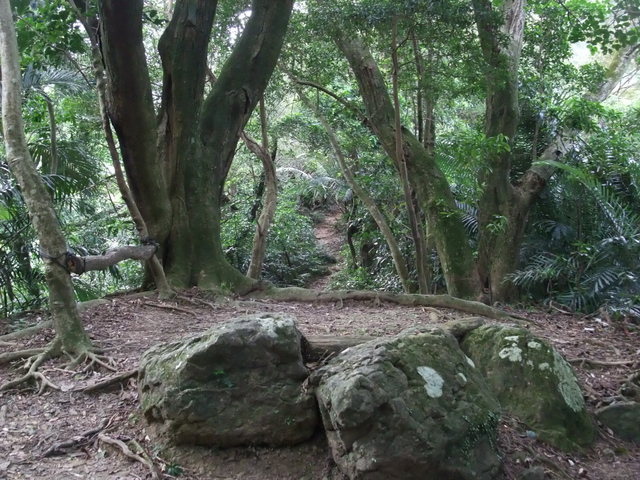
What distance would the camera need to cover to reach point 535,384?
4371 mm

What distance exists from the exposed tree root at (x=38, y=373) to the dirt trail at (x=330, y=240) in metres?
10.2

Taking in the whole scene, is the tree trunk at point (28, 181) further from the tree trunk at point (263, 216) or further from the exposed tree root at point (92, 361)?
the tree trunk at point (263, 216)

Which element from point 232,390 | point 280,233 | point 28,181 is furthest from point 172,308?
point 280,233

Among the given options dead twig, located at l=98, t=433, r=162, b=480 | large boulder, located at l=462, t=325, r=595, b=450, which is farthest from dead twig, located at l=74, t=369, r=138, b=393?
large boulder, located at l=462, t=325, r=595, b=450

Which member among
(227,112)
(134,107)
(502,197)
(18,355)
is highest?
(227,112)

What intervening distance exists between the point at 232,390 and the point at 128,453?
2.26ft

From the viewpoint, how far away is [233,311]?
6539 mm

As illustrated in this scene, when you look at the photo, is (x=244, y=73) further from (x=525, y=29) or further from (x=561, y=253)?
(x=561, y=253)

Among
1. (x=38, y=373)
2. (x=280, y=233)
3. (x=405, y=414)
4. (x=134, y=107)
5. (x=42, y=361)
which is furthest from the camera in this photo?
(x=280, y=233)

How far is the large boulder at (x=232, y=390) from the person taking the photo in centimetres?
346

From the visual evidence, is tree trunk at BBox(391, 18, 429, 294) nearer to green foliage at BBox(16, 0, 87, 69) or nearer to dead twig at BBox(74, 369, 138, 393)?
green foliage at BBox(16, 0, 87, 69)

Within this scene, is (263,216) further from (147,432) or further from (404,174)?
(147,432)

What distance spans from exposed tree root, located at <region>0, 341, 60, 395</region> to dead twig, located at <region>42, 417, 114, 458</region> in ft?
2.28

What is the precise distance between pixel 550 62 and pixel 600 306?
4543mm
